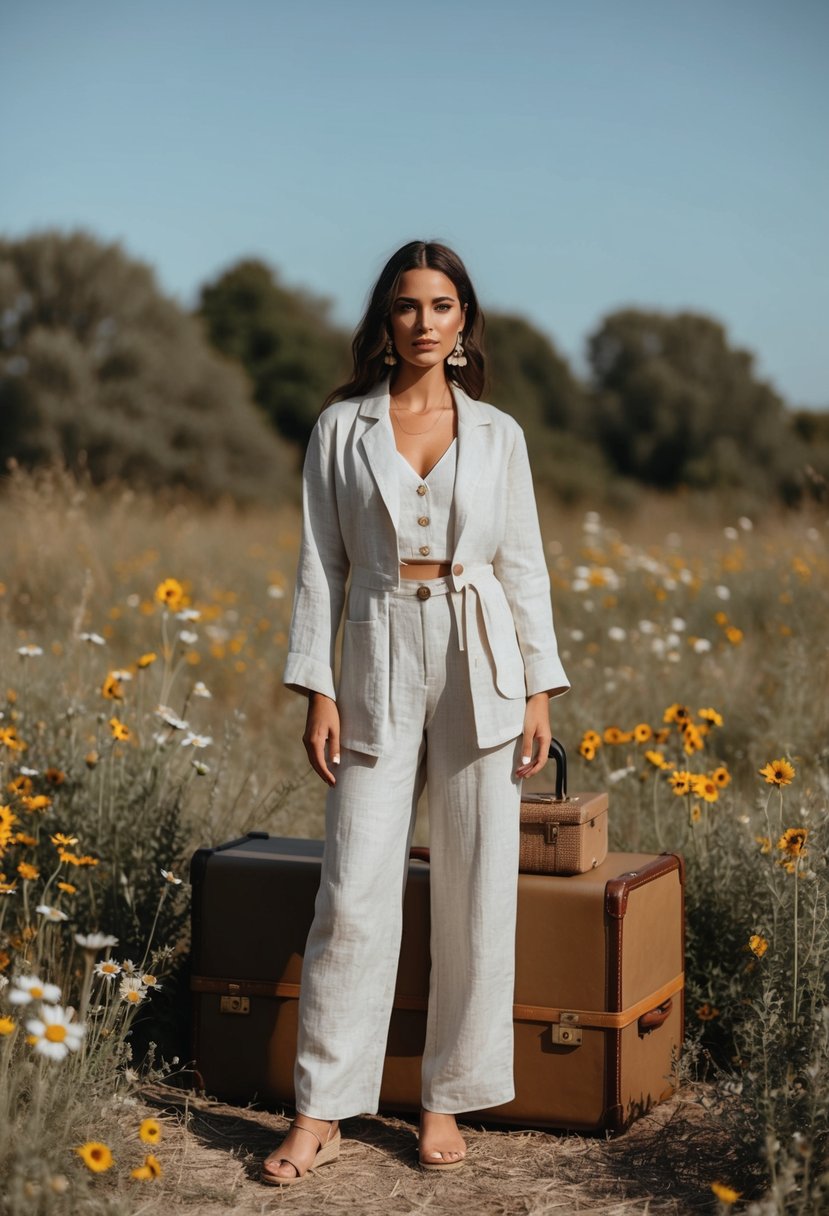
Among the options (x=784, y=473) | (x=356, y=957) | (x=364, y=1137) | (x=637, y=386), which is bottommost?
(x=364, y=1137)

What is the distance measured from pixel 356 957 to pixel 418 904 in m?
0.29

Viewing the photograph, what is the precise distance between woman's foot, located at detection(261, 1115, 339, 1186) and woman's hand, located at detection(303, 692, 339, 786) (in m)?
0.72

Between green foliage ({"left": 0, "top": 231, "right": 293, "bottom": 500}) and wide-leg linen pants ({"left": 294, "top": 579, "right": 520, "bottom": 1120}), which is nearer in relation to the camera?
wide-leg linen pants ({"left": 294, "top": 579, "right": 520, "bottom": 1120})

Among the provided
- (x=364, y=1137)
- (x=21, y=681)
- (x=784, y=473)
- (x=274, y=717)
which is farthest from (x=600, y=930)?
(x=784, y=473)

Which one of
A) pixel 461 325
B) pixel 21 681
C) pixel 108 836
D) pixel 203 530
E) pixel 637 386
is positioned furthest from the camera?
pixel 637 386

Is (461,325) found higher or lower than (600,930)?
higher

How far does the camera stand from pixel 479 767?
2.96m

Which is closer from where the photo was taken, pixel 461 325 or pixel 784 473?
pixel 461 325

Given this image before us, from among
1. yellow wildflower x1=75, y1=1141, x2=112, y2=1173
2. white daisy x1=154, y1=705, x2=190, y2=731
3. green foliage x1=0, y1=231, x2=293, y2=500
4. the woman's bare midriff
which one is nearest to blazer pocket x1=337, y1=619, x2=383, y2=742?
the woman's bare midriff

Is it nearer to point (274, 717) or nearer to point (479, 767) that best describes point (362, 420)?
point (479, 767)

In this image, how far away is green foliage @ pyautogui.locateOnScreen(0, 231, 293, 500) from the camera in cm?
2020

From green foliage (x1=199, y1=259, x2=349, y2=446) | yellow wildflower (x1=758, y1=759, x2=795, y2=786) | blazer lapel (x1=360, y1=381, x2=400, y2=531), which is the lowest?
yellow wildflower (x1=758, y1=759, x2=795, y2=786)

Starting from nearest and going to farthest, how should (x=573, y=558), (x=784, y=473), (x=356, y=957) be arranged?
(x=356, y=957), (x=573, y=558), (x=784, y=473)

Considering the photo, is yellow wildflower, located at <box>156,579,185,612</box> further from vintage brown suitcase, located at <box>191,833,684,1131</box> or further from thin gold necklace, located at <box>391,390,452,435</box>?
thin gold necklace, located at <box>391,390,452,435</box>
